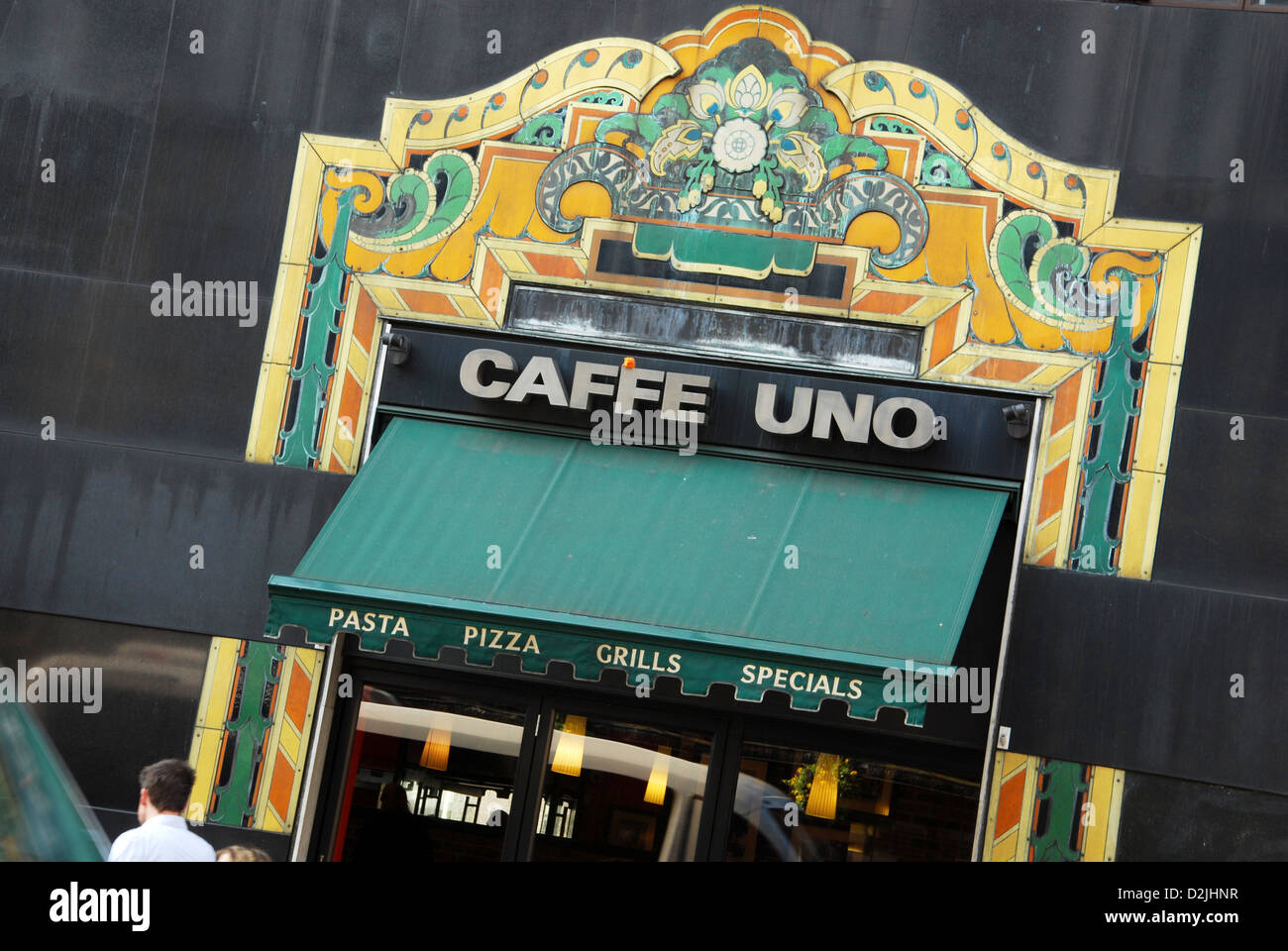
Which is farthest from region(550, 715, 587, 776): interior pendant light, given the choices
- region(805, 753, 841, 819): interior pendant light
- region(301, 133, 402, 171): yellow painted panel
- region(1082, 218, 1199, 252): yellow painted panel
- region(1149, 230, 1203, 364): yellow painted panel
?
region(1082, 218, 1199, 252): yellow painted panel

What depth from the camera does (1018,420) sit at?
26.3 feet

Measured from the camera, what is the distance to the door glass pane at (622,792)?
8.24 metres

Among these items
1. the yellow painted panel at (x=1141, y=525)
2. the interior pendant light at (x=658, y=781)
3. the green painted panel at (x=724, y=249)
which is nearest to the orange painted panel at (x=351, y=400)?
the green painted panel at (x=724, y=249)

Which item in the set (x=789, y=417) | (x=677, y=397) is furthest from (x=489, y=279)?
(x=789, y=417)

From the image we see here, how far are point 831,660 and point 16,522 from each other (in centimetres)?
573

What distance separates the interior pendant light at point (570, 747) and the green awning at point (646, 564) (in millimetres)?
713

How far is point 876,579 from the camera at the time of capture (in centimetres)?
747

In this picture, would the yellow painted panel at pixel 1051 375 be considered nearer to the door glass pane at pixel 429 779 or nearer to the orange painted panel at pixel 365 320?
the door glass pane at pixel 429 779

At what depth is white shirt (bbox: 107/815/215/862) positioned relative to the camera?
5.08 meters

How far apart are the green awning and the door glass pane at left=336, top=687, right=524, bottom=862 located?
1227mm

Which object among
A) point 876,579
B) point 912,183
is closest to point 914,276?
point 912,183

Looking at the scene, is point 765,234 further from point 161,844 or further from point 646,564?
point 161,844

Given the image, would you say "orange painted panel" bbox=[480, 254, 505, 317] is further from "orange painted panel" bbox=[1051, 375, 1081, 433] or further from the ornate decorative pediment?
"orange painted panel" bbox=[1051, 375, 1081, 433]

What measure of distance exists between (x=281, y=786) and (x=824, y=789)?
356cm
